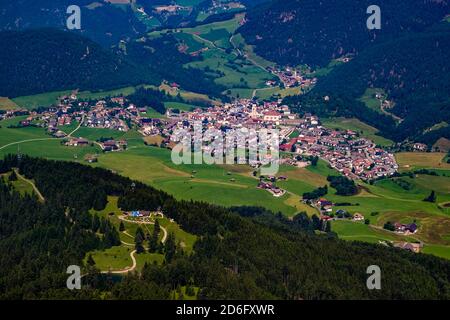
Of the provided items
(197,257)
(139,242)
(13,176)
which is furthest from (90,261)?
(13,176)

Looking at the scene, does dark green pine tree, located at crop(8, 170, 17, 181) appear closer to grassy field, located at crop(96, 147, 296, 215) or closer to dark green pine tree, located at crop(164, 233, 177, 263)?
grassy field, located at crop(96, 147, 296, 215)

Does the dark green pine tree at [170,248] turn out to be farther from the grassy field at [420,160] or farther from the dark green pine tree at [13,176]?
the grassy field at [420,160]

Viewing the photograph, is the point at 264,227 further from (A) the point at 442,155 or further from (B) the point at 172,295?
(A) the point at 442,155

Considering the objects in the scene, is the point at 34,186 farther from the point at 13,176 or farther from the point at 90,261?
the point at 90,261

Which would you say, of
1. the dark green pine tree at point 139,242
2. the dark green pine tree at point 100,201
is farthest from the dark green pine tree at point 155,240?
the dark green pine tree at point 100,201

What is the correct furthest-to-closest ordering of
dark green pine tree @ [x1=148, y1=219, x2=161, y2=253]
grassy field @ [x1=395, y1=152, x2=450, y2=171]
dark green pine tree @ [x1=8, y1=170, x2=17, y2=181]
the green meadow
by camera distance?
grassy field @ [x1=395, y1=152, x2=450, y2=171], the green meadow, dark green pine tree @ [x1=8, y1=170, x2=17, y2=181], dark green pine tree @ [x1=148, y1=219, x2=161, y2=253]

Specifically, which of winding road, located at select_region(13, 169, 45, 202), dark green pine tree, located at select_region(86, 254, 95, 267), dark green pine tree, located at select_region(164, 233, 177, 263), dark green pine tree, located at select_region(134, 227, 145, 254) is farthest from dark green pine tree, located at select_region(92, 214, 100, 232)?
winding road, located at select_region(13, 169, 45, 202)
